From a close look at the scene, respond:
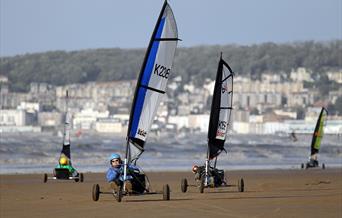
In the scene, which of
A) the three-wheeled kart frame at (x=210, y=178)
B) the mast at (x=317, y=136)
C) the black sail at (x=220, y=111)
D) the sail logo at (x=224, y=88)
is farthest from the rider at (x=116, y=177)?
the mast at (x=317, y=136)

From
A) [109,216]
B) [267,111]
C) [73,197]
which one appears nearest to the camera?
[109,216]

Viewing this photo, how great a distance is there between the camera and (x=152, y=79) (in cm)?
1722

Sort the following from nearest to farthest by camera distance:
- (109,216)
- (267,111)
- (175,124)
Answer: (109,216) → (175,124) → (267,111)

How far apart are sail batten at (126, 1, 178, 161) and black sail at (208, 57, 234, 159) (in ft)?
16.6

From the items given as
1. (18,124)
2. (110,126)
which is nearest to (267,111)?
(110,126)

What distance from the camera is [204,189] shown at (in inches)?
826

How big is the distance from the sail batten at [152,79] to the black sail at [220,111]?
5.07 m

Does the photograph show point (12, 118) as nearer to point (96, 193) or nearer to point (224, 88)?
point (224, 88)

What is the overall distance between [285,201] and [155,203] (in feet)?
6.76

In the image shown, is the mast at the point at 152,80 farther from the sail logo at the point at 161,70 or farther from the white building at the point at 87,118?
the white building at the point at 87,118

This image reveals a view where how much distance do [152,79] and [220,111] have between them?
21.1ft

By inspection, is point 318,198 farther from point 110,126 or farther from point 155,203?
point 110,126

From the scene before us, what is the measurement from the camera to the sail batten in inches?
672

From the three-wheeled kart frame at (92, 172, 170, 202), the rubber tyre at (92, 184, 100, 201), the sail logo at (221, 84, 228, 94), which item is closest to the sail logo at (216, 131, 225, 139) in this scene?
the sail logo at (221, 84, 228, 94)
